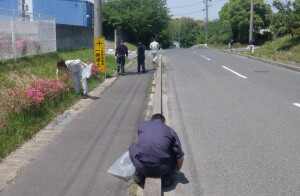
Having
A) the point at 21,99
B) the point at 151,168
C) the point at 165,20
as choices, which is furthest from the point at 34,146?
the point at 165,20

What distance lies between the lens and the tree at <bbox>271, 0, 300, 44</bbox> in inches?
1143

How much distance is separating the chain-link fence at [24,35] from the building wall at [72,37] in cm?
111

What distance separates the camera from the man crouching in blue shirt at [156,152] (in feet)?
14.3

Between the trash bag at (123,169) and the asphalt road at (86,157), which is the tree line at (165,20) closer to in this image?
the asphalt road at (86,157)

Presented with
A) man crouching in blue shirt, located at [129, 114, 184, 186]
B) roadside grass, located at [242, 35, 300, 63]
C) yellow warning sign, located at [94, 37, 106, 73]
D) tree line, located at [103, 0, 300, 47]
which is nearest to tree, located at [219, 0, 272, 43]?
tree line, located at [103, 0, 300, 47]

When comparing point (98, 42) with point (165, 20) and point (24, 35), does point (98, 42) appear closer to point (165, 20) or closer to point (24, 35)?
point (24, 35)

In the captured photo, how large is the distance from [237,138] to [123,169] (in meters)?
2.61

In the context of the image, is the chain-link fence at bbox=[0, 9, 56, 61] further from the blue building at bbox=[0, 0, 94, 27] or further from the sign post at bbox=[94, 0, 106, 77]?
the blue building at bbox=[0, 0, 94, 27]

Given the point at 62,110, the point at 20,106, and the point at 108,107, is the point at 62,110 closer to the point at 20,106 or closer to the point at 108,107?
the point at 108,107

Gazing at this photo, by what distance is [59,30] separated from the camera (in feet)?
54.6

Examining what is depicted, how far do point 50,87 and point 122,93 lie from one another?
10.3 feet

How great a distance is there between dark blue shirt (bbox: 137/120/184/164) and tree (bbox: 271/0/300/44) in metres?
27.9

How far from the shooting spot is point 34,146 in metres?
6.14

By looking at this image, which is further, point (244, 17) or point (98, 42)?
point (244, 17)
